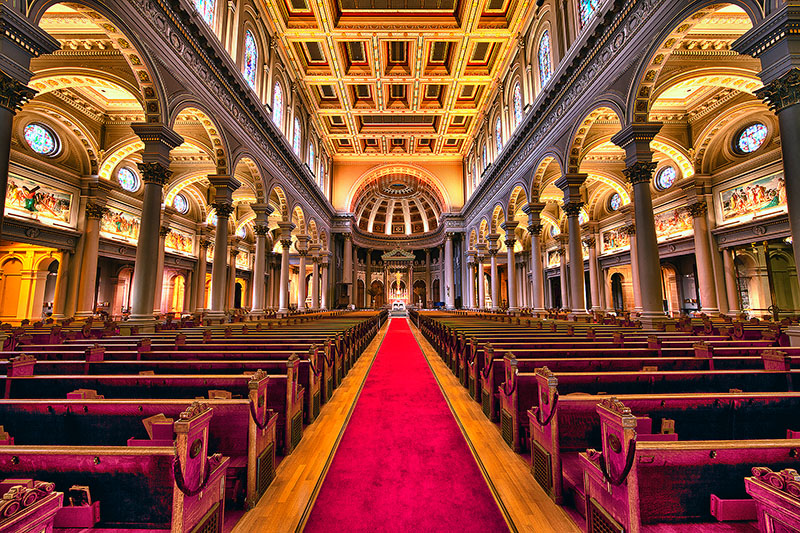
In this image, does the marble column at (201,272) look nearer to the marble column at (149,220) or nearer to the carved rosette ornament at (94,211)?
the carved rosette ornament at (94,211)

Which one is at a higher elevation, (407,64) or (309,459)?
(407,64)

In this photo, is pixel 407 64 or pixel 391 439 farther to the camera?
pixel 407 64

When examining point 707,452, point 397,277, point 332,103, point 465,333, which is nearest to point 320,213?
point 332,103

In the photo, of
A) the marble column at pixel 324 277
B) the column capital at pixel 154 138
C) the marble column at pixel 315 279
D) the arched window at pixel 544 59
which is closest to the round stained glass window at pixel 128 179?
the column capital at pixel 154 138

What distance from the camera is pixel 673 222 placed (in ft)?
55.4

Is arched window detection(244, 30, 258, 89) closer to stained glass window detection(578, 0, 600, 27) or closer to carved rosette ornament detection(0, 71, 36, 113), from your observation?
carved rosette ornament detection(0, 71, 36, 113)

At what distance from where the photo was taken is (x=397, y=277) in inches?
1506

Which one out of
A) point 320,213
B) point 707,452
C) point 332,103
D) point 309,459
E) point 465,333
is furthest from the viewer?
point 320,213

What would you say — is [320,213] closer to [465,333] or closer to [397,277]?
[397,277]

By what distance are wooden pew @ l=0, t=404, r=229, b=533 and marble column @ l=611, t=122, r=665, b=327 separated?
10060mm

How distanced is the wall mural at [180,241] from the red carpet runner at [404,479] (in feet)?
68.5

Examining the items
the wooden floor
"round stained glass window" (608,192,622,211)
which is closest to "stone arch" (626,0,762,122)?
the wooden floor

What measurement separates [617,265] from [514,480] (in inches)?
903

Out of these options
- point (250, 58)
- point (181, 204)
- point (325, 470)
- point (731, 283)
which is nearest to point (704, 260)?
point (731, 283)
